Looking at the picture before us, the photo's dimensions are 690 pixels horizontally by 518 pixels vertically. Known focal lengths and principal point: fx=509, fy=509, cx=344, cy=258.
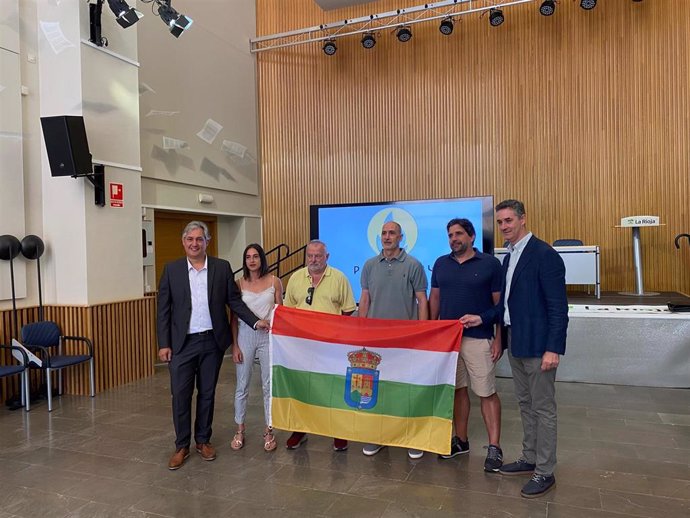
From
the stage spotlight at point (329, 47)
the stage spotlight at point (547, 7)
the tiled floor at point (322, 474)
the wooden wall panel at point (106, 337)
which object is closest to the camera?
the tiled floor at point (322, 474)

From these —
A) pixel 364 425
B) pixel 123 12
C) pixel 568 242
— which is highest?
pixel 123 12

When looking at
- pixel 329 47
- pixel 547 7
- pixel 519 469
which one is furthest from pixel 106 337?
pixel 547 7

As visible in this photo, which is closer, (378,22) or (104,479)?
(104,479)

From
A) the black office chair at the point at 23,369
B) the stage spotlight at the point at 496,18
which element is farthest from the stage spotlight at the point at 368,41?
the black office chair at the point at 23,369

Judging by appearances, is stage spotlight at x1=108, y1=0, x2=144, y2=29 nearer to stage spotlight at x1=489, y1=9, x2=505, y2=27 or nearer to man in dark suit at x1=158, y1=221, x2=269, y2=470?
man in dark suit at x1=158, y1=221, x2=269, y2=470

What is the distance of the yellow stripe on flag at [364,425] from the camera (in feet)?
10.1

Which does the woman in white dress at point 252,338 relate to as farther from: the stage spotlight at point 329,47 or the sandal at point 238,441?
the stage spotlight at point 329,47

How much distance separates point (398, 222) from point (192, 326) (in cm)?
434

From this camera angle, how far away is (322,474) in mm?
3037

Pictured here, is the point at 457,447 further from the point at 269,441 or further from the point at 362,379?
the point at 269,441

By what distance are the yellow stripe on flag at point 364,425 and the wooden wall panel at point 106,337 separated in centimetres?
263

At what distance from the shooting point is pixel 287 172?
29.8ft

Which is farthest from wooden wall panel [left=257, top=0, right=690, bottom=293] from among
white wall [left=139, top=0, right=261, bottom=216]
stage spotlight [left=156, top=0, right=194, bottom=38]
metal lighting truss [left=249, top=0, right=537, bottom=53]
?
stage spotlight [left=156, top=0, right=194, bottom=38]

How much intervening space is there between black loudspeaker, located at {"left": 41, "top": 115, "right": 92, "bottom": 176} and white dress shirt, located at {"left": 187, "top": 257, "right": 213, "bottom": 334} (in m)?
2.37
